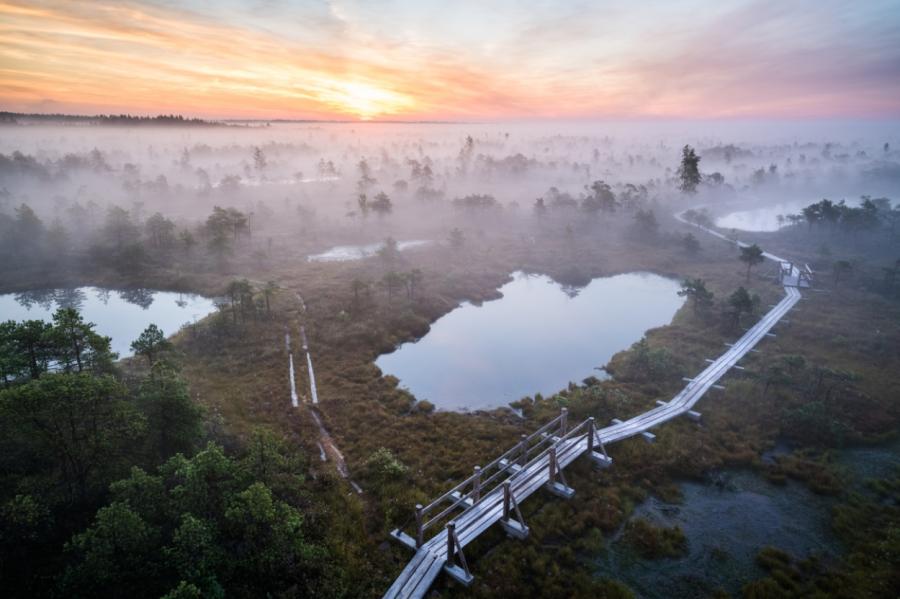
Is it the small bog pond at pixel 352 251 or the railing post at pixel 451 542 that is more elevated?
the railing post at pixel 451 542

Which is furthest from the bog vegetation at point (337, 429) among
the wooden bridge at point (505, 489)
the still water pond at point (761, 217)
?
the still water pond at point (761, 217)

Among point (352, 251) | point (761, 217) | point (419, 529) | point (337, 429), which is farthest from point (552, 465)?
point (761, 217)

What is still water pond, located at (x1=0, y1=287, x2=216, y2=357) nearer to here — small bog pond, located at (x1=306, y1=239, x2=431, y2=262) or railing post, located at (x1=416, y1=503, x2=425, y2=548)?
small bog pond, located at (x1=306, y1=239, x2=431, y2=262)

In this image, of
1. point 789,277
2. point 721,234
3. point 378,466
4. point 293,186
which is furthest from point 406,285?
point 293,186

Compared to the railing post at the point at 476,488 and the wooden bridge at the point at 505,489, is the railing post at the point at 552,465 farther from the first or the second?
the railing post at the point at 476,488

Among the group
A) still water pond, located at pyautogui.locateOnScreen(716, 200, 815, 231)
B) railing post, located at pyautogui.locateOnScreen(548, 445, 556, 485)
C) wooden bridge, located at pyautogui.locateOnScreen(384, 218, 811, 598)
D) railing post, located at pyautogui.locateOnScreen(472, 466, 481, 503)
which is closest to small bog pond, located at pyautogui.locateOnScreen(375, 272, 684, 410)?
wooden bridge, located at pyautogui.locateOnScreen(384, 218, 811, 598)
